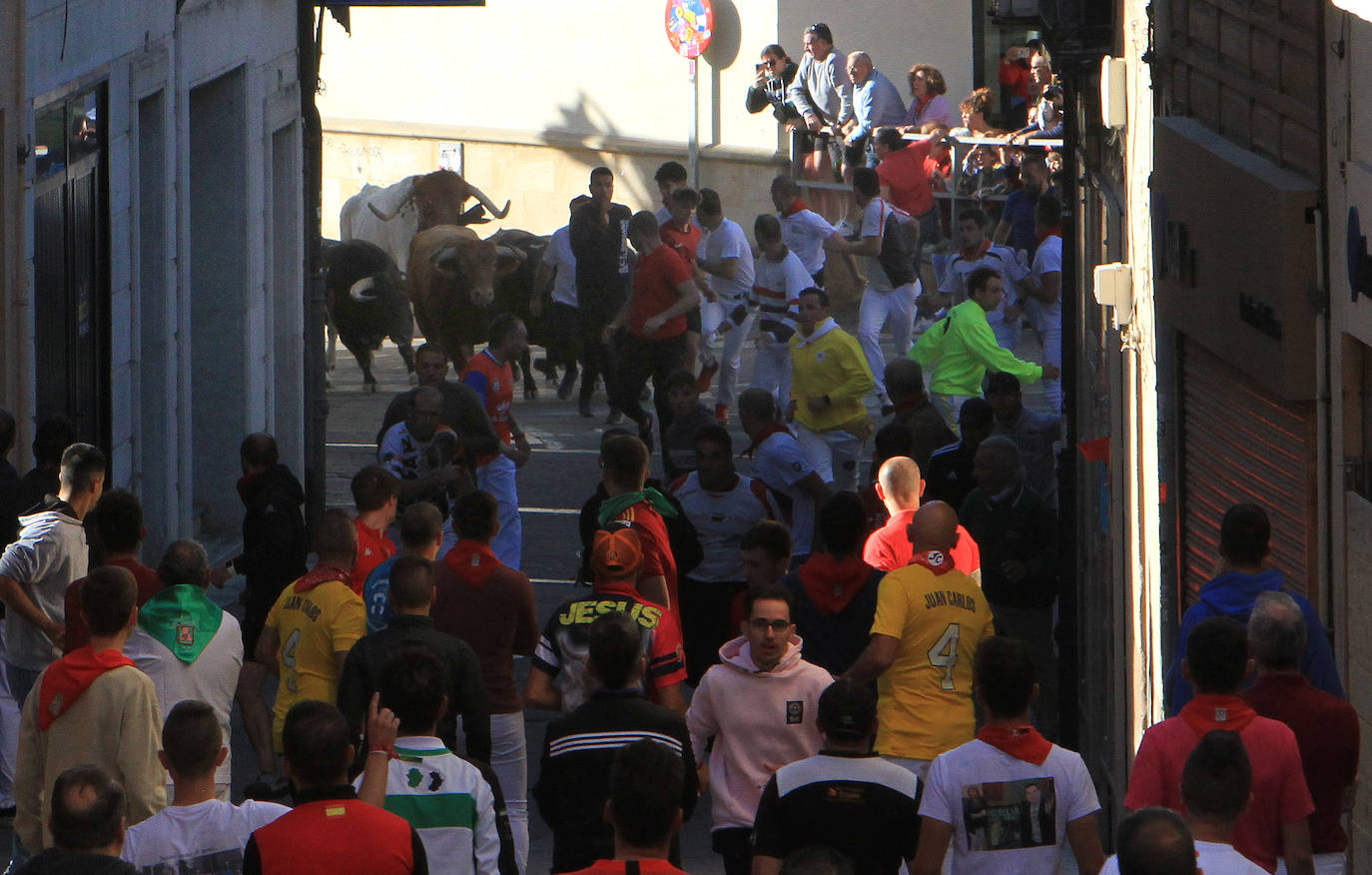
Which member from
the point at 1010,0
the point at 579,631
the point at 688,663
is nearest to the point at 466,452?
the point at 688,663

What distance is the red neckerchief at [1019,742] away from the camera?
5777 mm

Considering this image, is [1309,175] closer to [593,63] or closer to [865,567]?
[865,567]

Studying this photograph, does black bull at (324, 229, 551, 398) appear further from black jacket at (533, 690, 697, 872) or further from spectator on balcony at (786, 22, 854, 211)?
black jacket at (533, 690, 697, 872)

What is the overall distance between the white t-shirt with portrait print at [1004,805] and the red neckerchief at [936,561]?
1.91m

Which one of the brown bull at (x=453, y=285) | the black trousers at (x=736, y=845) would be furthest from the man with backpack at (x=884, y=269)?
the black trousers at (x=736, y=845)

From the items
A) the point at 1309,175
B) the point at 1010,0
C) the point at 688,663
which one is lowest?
the point at 688,663

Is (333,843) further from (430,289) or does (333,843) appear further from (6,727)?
(430,289)

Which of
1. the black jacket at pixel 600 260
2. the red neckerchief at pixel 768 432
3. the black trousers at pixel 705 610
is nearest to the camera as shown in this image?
the black trousers at pixel 705 610

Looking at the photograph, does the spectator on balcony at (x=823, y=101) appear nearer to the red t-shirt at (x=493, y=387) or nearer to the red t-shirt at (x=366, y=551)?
the red t-shirt at (x=493, y=387)

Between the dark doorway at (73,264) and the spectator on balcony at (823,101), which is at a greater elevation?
the spectator on balcony at (823,101)

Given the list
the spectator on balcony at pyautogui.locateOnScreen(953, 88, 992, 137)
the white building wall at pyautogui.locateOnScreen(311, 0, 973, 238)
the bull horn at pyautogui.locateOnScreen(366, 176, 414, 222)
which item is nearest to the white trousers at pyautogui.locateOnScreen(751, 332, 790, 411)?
the bull horn at pyautogui.locateOnScreen(366, 176, 414, 222)

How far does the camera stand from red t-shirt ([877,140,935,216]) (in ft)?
82.6

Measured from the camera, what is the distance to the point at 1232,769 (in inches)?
206

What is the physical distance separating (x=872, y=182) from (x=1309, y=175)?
1322 cm
